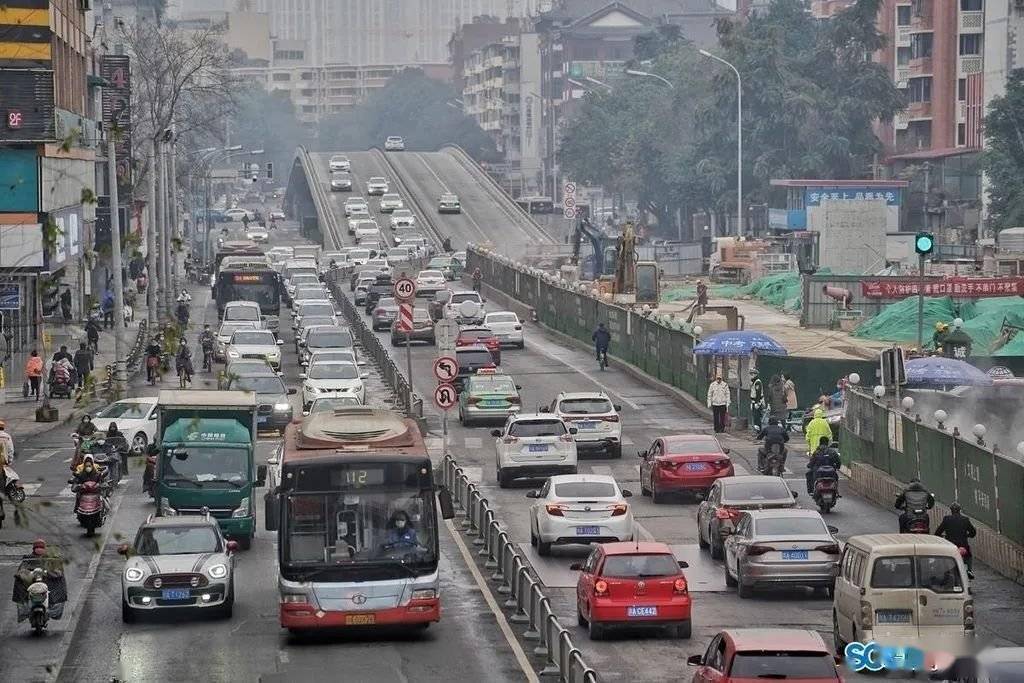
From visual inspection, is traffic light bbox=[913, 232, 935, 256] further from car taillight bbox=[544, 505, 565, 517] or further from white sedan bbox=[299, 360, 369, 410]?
white sedan bbox=[299, 360, 369, 410]

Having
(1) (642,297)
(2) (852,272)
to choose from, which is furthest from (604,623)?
(2) (852,272)

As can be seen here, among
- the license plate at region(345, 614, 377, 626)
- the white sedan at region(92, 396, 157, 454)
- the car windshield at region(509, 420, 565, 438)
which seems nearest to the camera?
the license plate at region(345, 614, 377, 626)

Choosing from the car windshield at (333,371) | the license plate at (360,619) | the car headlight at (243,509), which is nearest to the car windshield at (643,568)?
the license plate at (360,619)

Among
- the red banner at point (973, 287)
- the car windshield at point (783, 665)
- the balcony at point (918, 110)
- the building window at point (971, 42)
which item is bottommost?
the car windshield at point (783, 665)

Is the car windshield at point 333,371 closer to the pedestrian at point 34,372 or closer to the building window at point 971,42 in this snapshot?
the pedestrian at point 34,372

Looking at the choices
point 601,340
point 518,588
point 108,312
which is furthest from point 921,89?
point 518,588

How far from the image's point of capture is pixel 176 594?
86.7ft

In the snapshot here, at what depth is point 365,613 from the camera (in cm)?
2384

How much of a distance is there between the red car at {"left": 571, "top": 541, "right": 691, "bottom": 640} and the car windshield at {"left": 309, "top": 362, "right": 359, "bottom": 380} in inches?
1215

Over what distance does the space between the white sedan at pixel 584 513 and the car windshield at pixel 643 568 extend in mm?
6582

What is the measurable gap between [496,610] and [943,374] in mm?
19576

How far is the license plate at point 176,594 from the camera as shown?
2641cm

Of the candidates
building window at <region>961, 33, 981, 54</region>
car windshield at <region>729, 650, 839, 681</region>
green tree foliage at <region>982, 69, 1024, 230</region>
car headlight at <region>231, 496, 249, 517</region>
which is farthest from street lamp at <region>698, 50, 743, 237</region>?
car windshield at <region>729, 650, 839, 681</region>

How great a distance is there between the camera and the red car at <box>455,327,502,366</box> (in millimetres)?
64300
